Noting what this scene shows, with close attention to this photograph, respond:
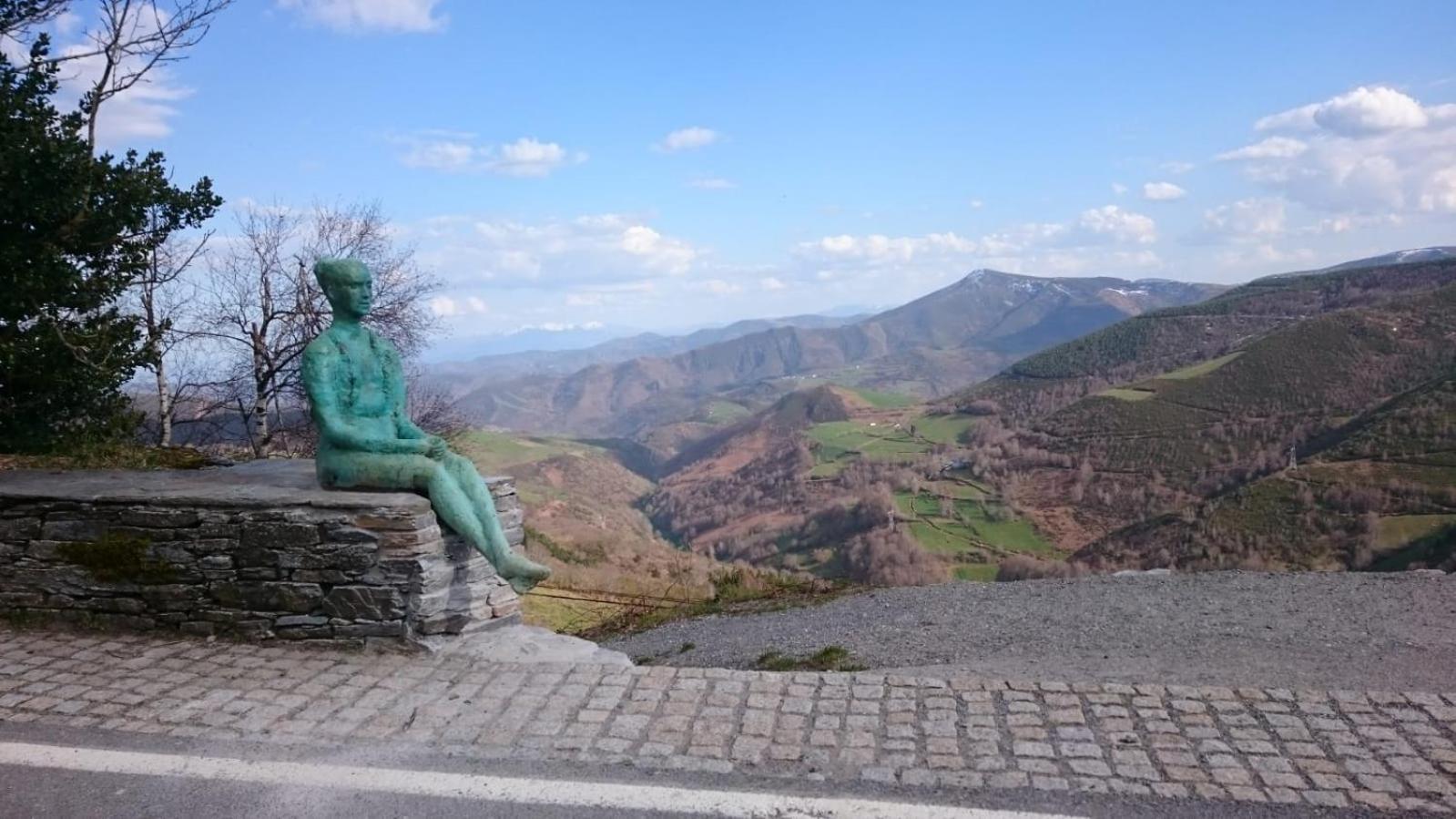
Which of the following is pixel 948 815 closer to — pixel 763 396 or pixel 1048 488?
pixel 1048 488

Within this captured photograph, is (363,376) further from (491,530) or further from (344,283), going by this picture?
(491,530)

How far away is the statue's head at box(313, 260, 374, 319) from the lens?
5.71 meters

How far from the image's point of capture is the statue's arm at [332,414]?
5582 millimetres

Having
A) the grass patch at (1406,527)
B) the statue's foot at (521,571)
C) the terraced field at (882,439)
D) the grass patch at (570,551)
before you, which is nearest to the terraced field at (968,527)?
the terraced field at (882,439)

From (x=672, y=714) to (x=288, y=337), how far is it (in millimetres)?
14411

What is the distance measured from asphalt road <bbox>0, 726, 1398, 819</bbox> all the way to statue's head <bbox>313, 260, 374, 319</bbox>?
285cm

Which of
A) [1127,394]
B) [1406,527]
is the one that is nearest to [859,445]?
[1127,394]

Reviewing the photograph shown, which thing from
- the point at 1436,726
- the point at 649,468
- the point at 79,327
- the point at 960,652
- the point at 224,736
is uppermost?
the point at 79,327

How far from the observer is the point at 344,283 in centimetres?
572

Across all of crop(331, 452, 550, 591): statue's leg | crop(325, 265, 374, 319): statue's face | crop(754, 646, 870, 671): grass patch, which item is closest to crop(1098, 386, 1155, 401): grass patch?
crop(754, 646, 870, 671): grass patch

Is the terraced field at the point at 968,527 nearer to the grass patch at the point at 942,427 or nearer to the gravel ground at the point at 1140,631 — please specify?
the grass patch at the point at 942,427

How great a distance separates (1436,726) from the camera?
13.3 feet

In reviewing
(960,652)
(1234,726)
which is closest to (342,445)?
(960,652)

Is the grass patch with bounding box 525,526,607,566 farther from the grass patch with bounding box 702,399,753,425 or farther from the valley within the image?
the grass patch with bounding box 702,399,753,425
